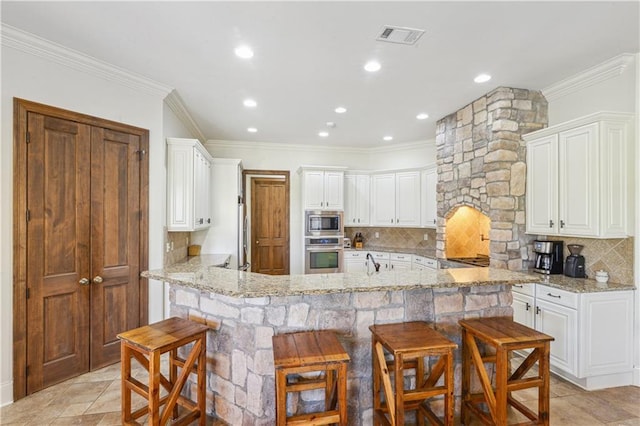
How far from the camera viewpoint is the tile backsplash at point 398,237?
237 inches

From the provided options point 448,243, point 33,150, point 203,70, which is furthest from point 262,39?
point 448,243

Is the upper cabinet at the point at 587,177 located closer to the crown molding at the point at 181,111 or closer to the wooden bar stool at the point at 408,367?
the wooden bar stool at the point at 408,367

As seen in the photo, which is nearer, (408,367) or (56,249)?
(408,367)

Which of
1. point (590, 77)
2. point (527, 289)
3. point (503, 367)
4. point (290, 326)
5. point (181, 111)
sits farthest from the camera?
point (181, 111)

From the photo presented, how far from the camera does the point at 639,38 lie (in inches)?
100

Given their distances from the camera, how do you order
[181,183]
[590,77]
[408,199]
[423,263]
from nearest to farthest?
[590,77], [181,183], [423,263], [408,199]

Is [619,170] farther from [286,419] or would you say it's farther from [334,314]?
[286,419]

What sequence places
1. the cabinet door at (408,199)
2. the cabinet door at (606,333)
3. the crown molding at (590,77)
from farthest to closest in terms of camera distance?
the cabinet door at (408,199), the crown molding at (590,77), the cabinet door at (606,333)

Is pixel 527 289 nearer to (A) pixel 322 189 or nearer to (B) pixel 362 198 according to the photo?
(B) pixel 362 198

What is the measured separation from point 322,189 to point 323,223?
0.64m

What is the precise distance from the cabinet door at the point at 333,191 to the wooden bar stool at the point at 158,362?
3921mm

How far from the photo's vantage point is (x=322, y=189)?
5.90m

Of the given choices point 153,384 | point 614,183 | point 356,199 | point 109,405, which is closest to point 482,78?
point 614,183

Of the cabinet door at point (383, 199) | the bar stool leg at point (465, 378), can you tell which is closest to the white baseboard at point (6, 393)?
the bar stool leg at point (465, 378)
